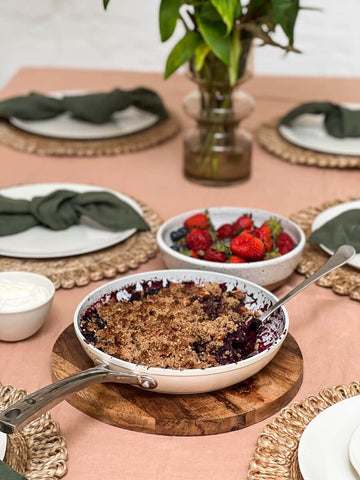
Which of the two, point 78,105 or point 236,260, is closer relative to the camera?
point 236,260

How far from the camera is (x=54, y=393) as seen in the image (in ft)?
2.38

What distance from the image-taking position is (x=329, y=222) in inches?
46.1

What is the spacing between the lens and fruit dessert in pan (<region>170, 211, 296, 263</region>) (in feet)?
3.44

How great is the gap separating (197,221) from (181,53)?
30 cm

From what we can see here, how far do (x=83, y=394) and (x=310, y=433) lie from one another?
0.80ft

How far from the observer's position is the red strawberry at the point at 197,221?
3.76 ft

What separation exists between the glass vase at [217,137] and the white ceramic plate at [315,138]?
0.63 feet

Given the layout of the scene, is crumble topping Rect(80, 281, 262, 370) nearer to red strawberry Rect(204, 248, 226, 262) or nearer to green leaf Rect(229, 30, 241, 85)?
red strawberry Rect(204, 248, 226, 262)

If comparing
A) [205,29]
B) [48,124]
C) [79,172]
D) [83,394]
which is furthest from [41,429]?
[48,124]

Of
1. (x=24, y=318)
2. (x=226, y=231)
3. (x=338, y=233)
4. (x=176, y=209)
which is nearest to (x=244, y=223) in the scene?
(x=226, y=231)

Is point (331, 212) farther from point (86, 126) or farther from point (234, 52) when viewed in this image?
point (86, 126)

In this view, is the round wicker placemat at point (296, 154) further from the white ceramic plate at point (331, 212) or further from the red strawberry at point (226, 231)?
the red strawberry at point (226, 231)

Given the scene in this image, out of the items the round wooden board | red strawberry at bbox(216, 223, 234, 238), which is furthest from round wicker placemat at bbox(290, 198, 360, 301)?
the round wooden board

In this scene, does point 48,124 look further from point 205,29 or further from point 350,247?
point 350,247
